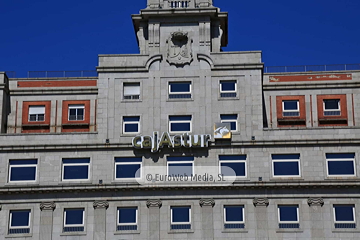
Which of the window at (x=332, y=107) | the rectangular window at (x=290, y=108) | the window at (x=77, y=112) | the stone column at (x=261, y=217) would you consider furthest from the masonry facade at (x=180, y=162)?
the window at (x=77, y=112)

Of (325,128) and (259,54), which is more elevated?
(259,54)

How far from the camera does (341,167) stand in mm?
65562

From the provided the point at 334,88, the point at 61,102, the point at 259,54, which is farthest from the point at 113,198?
the point at 334,88

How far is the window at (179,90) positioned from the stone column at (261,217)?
11.5 meters

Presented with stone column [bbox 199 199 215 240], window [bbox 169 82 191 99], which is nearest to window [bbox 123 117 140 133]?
window [bbox 169 82 191 99]

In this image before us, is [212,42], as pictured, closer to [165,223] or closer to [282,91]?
[282,91]

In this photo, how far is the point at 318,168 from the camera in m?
65.4

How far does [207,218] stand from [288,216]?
675cm

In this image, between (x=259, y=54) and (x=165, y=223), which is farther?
(x=259, y=54)

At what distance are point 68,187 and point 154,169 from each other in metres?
7.42

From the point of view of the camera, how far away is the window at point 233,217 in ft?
211

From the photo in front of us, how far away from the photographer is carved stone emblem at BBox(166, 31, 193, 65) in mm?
69375

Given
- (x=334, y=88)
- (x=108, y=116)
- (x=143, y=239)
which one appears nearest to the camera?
(x=143, y=239)

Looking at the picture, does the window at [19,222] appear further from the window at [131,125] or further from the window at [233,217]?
the window at [233,217]
